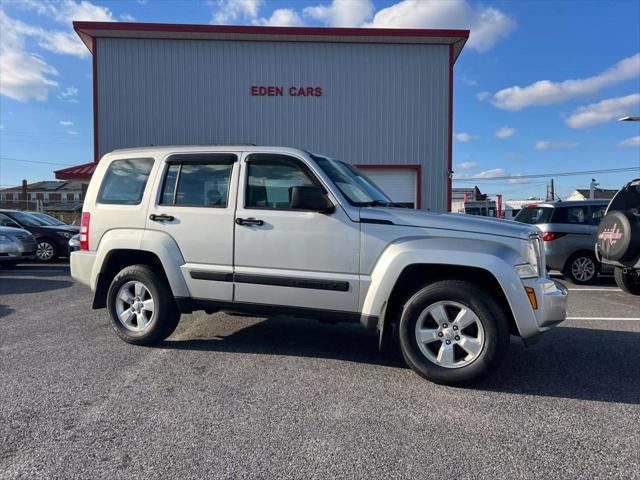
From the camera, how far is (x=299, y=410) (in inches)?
129

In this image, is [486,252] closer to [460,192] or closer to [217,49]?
[217,49]

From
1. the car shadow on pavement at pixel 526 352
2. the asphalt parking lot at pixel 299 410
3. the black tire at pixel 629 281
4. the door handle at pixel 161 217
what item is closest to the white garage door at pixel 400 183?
the black tire at pixel 629 281

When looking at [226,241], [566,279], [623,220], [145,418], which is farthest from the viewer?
[566,279]

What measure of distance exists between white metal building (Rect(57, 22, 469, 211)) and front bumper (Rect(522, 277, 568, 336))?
1294 centimetres

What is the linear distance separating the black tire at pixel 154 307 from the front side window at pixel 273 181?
1.29 m

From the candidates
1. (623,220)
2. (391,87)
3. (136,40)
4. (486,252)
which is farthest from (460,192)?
(486,252)

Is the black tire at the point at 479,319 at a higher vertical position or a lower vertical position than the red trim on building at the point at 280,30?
lower

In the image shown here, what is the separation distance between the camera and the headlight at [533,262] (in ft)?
12.1

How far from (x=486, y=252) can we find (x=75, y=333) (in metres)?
4.60

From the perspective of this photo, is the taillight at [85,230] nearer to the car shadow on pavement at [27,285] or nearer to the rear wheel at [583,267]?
the car shadow on pavement at [27,285]

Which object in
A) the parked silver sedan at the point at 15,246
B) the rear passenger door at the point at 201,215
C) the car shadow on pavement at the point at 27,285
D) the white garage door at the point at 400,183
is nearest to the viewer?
the rear passenger door at the point at 201,215

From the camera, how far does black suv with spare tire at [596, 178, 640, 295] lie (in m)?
6.68

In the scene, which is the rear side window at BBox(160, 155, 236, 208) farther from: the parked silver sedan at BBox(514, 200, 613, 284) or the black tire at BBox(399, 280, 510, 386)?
the parked silver sedan at BBox(514, 200, 613, 284)

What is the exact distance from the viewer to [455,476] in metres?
2.47
